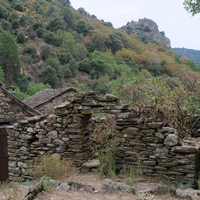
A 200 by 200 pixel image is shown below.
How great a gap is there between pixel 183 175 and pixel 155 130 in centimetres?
104

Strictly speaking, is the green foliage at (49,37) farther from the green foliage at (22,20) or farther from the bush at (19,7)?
the bush at (19,7)

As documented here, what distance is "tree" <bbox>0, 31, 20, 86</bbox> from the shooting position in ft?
132

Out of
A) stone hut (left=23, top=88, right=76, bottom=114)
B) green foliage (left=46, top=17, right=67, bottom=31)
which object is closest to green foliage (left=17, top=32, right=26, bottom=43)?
green foliage (left=46, top=17, right=67, bottom=31)

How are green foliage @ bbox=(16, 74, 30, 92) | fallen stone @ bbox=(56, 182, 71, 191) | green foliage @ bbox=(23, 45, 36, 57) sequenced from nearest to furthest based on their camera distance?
fallen stone @ bbox=(56, 182, 71, 191) < green foliage @ bbox=(16, 74, 30, 92) < green foliage @ bbox=(23, 45, 36, 57)

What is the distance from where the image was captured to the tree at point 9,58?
40125 mm

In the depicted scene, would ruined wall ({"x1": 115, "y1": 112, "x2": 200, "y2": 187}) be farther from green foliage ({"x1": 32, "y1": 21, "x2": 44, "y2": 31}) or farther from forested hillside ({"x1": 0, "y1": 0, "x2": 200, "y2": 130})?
green foliage ({"x1": 32, "y1": 21, "x2": 44, "y2": 31})

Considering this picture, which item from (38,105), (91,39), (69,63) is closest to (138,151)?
(38,105)

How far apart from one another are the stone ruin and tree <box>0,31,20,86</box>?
34.8 metres

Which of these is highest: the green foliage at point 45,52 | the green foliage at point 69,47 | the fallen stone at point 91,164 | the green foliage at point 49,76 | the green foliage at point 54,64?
the green foliage at point 69,47

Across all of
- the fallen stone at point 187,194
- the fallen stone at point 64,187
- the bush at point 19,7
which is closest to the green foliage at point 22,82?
the bush at point 19,7

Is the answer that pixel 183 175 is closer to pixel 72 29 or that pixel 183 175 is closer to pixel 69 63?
pixel 69 63

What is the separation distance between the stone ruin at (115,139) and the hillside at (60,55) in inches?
1034

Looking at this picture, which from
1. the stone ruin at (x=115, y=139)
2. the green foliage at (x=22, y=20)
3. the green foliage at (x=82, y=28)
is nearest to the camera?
the stone ruin at (x=115, y=139)

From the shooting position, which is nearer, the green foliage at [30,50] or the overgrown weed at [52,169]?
the overgrown weed at [52,169]
